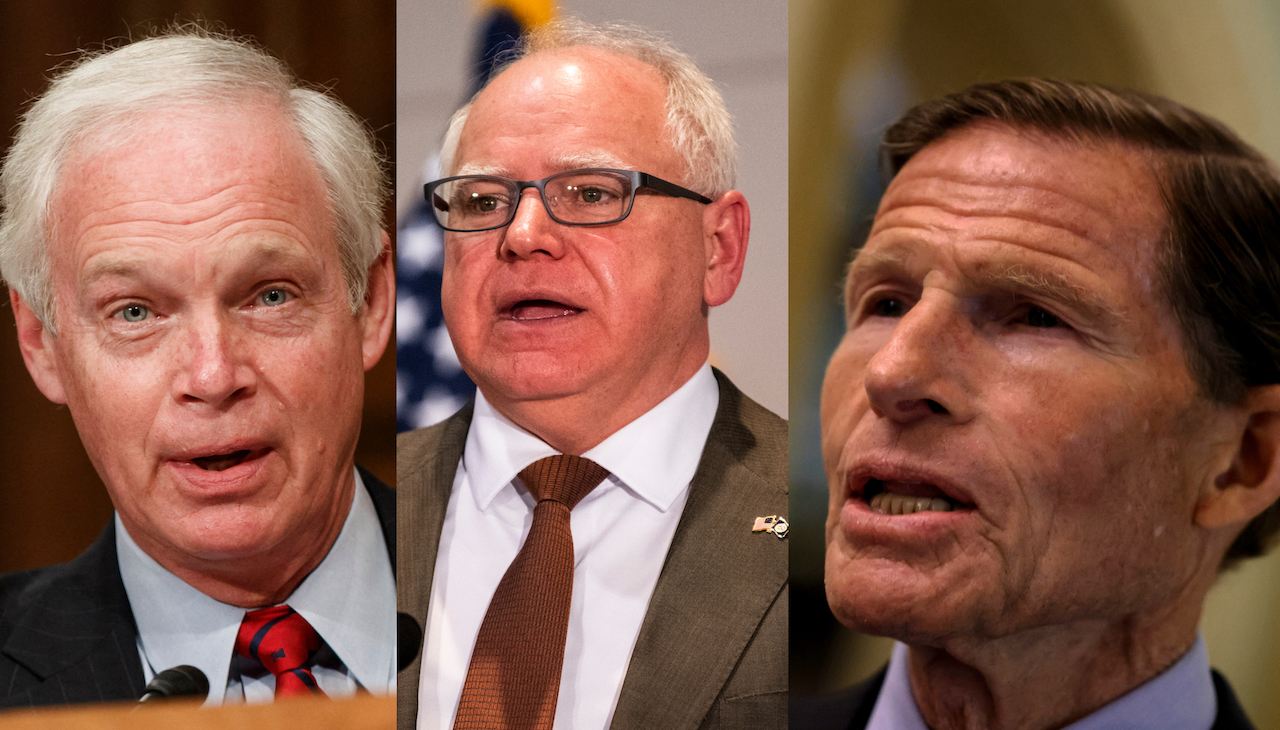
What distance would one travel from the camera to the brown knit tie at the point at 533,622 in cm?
242

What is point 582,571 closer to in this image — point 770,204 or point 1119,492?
point 770,204

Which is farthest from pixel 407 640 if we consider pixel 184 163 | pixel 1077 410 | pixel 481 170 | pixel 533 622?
pixel 1077 410

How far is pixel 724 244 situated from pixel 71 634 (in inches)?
74.8

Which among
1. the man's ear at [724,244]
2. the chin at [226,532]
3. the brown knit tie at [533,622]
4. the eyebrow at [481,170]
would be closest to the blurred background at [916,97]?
the man's ear at [724,244]

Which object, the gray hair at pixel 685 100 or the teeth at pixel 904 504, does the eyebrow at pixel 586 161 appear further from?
the teeth at pixel 904 504

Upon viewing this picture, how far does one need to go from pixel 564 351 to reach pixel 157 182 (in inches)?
43.2

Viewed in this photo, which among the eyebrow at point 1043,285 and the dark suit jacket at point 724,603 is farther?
the dark suit jacket at point 724,603

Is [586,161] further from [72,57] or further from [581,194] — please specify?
[72,57]

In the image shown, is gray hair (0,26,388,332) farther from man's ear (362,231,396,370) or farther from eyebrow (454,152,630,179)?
eyebrow (454,152,630,179)

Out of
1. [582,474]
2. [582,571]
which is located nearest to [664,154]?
[582,474]

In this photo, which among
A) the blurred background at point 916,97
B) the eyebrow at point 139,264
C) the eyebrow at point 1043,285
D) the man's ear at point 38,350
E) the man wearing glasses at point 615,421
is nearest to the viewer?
the eyebrow at point 1043,285

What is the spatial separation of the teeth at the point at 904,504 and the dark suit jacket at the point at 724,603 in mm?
226

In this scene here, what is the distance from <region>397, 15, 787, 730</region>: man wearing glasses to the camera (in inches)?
94.1

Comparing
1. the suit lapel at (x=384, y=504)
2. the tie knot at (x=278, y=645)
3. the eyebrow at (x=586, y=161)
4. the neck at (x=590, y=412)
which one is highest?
the eyebrow at (x=586, y=161)
